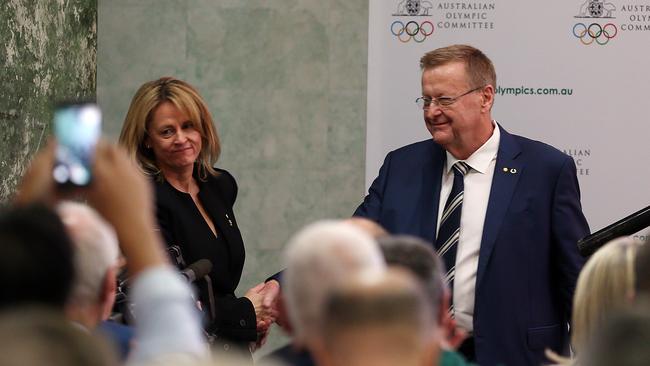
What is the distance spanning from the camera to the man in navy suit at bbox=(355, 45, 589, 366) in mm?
5031

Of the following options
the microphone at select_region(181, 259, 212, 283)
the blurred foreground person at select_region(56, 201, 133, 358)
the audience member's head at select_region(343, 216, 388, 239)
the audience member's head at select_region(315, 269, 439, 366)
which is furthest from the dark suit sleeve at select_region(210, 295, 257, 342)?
the audience member's head at select_region(315, 269, 439, 366)

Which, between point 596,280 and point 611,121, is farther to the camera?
point 611,121

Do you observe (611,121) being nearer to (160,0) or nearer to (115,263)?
(160,0)

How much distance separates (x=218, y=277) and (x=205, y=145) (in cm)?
57

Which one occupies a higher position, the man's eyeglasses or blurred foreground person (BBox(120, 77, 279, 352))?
the man's eyeglasses

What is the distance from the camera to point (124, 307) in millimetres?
4555

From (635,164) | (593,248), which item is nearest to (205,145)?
(593,248)

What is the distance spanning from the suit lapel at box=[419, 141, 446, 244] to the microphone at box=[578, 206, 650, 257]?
0.65 metres

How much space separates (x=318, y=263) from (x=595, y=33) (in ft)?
17.0

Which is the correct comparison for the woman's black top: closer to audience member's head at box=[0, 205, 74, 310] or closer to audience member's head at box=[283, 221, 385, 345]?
audience member's head at box=[283, 221, 385, 345]

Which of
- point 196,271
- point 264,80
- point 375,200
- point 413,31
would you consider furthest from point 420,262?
point 264,80

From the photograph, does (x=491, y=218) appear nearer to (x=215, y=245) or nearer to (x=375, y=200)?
(x=375, y=200)

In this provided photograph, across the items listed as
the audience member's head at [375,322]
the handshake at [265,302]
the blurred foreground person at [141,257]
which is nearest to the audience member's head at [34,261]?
the blurred foreground person at [141,257]

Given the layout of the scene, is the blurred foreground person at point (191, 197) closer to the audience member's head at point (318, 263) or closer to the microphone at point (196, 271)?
the microphone at point (196, 271)
